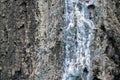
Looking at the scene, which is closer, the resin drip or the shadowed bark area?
the resin drip

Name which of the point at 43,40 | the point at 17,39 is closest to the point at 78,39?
the point at 43,40

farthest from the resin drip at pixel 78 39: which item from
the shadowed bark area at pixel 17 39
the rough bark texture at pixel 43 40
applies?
the shadowed bark area at pixel 17 39

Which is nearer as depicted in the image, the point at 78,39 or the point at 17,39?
the point at 78,39

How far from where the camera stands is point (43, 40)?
5.41ft

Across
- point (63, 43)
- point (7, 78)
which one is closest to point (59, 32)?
point (63, 43)

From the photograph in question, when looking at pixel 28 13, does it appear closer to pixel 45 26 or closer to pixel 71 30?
pixel 45 26

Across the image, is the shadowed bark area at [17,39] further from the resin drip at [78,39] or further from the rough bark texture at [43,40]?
the resin drip at [78,39]

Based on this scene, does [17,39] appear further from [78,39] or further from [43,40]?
[78,39]

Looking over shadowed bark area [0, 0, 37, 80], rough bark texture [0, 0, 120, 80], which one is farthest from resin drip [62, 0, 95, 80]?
shadowed bark area [0, 0, 37, 80]

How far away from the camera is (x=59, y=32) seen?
1.61 metres

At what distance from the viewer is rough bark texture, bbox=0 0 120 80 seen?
62.7 inches

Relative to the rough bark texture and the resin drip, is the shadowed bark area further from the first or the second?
the resin drip

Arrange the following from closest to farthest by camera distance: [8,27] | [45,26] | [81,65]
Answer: [81,65], [45,26], [8,27]

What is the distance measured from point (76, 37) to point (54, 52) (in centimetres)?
10
